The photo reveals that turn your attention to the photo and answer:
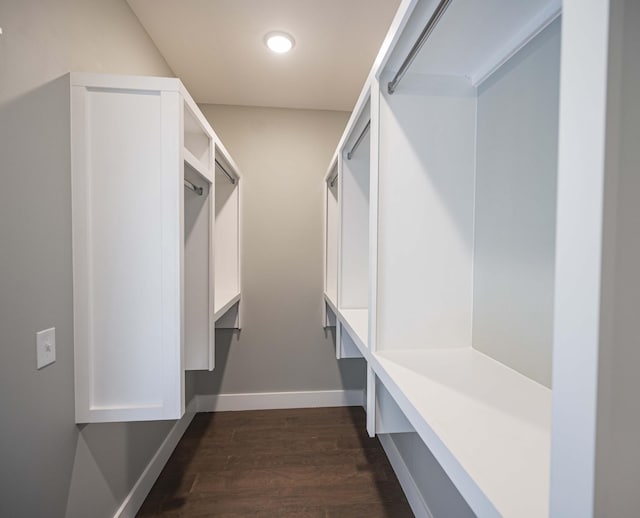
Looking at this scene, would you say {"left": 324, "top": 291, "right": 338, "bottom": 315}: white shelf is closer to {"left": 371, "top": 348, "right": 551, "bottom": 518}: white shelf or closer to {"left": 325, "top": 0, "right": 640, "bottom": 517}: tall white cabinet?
{"left": 325, "top": 0, "right": 640, "bottom": 517}: tall white cabinet

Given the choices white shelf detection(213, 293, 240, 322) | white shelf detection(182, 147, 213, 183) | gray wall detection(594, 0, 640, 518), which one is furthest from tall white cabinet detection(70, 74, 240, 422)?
gray wall detection(594, 0, 640, 518)

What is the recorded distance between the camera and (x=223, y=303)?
2.12m

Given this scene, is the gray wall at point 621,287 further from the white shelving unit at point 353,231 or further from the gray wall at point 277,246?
the gray wall at point 277,246

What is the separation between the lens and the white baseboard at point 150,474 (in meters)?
1.58

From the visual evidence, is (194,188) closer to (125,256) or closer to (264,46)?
(125,256)

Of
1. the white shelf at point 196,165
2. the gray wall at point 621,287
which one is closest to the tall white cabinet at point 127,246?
the white shelf at point 196,165

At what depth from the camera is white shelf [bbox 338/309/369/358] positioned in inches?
48.4

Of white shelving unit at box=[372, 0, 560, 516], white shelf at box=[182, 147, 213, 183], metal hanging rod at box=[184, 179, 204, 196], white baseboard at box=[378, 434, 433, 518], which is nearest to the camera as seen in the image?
white shelving unit at box=[372, 0, 560, 516]

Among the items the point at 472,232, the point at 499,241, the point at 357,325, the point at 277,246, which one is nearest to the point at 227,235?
the point at 277,246

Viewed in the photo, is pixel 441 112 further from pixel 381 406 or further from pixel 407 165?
pixel 381 406

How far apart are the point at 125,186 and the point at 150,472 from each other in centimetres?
167

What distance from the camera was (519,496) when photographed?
45 cm

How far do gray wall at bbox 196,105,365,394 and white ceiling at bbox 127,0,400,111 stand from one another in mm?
232

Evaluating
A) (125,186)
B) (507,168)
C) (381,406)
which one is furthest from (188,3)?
(381,406)
